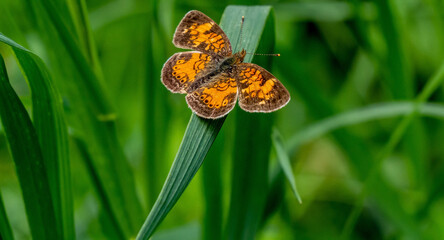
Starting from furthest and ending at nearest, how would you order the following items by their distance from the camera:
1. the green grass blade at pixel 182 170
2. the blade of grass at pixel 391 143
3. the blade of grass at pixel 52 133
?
the blade of grass at pixel 391 143
the blade of grass at pixel 52 133
the green grass blade at pixel 182 170

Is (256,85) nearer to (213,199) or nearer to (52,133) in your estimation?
(213,199)

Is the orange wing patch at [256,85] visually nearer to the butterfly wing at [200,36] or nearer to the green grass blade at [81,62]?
the butterfly wing at [200,36]

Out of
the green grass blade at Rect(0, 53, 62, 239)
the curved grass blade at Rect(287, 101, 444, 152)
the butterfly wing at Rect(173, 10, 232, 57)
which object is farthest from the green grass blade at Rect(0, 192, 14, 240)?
the curved grass blade at Rect(287, 101, 444, 152)

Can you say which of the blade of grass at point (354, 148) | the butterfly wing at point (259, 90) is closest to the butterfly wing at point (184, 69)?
the butterfly wing at point (259, 90)

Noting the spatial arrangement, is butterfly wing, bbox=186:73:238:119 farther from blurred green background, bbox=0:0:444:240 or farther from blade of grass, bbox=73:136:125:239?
blade of grass, bbox=73:136:125:239

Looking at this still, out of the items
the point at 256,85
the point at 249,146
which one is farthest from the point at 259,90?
the point at 249,146

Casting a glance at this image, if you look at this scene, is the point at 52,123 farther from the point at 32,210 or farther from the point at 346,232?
the point at 346,232
